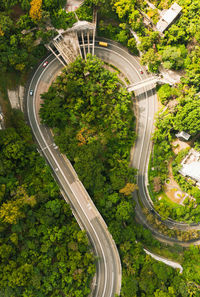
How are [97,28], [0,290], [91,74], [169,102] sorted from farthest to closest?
[169,102], [97,28], [91,74], [0,290]

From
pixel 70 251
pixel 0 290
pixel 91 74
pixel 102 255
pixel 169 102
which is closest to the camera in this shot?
pixel 0 290

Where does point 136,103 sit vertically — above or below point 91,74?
below

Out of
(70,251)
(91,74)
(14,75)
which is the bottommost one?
(70,251)

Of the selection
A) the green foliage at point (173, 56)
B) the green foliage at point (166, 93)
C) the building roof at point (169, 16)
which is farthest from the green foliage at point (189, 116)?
the building roof at point (169, 16)

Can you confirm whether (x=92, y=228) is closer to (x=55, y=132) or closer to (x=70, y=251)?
(x=70, y=251)

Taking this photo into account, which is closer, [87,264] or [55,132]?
[87,264]

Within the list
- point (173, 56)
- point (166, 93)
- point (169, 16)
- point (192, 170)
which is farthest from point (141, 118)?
point (169, 16)

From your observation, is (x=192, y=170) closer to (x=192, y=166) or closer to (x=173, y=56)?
(x=192, y=166)

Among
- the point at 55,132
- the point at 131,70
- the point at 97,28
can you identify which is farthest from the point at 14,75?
the point at 131,70
